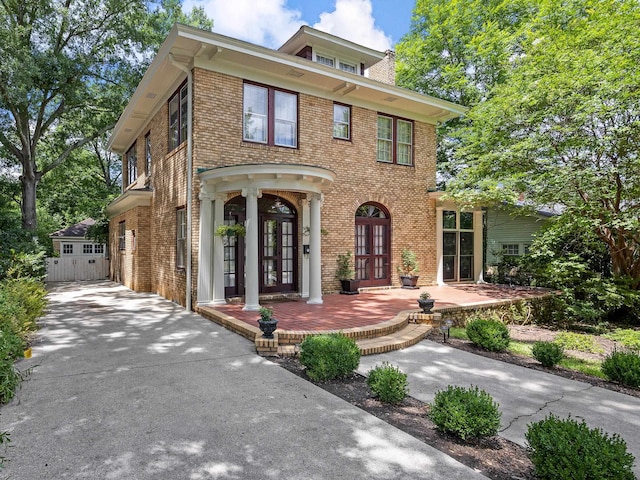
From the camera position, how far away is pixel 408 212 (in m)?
12.6

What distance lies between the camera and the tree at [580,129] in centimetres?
868

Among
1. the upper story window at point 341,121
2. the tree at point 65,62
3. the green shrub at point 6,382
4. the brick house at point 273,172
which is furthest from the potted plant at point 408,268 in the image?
the tree at point 65,62

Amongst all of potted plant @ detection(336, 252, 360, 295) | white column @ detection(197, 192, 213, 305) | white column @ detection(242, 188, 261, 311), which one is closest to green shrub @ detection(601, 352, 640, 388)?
white column @ detection(242, 188, 261, 311)

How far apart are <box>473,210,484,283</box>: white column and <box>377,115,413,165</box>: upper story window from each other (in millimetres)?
3522

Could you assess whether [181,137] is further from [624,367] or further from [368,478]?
[624,367]

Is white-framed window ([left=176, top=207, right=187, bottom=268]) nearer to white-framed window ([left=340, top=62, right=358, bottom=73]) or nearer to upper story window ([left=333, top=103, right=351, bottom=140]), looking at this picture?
upper story window ([left=333, top=103, right=351, bottom=140])

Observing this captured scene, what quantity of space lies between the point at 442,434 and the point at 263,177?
20.6 feet

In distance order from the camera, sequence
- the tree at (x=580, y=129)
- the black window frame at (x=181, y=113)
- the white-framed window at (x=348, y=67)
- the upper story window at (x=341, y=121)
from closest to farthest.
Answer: the tree at (x=580, y=129), the black window frame at (x=181, y=113), the upper story window at (x=341, y=121), the white-framed window at (x=348, y=67)

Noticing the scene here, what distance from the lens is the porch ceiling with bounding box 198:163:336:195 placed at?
8148 mm

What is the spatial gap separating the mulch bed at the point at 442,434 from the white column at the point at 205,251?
403 centimetres

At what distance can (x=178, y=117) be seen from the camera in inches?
387

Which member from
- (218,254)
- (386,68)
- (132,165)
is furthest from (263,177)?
(132,165)

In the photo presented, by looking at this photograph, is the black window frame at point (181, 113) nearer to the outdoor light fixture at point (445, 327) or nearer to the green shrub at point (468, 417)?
the outdoor light fixture at point (445, 327)

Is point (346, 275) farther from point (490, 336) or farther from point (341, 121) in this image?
point (490, 336)
